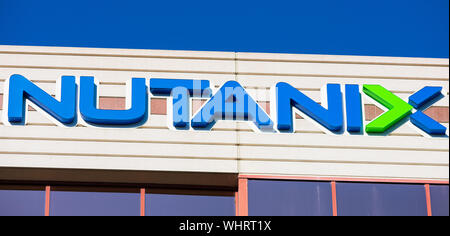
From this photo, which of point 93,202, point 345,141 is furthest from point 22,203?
point 345,141

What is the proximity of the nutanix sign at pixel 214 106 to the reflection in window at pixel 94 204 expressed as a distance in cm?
128

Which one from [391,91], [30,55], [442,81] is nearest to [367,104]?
A: [391,91]

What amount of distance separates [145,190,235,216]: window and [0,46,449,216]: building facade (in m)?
0.02

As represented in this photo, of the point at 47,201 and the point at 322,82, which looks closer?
the point at 47,201

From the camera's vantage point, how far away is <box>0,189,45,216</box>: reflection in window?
1504 centimetres

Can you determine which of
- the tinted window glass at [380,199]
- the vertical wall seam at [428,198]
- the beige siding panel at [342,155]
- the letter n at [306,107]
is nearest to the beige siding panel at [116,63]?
the letter n at [306,107]

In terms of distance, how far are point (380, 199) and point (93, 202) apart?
16.9 ft

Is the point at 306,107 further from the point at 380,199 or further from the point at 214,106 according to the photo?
the point at 380,199

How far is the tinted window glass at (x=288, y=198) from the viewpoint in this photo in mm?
14953

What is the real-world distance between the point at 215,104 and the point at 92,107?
2.24 meters

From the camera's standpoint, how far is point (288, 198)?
1505 cm

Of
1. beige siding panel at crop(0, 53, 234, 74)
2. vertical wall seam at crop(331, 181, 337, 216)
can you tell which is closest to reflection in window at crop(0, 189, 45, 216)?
beige siding panel at crop(0, 53, 234, 74)

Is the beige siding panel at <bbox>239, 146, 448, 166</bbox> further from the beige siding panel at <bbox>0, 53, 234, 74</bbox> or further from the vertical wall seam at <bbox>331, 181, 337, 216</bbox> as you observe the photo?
the beige siding panel at <bbox>0, 53, 234, 74</bbox>

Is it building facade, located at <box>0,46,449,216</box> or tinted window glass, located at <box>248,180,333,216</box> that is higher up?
building facade, located at <box>0,46,449,216</box>
